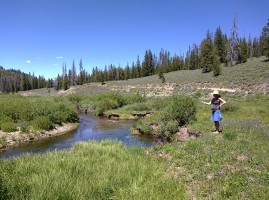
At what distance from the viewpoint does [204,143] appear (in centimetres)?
1185

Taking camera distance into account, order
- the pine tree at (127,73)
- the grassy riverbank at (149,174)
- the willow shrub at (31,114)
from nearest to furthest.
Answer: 1. the grassy riverbank at (149,174)
2. the willow shrub at (31,114)
3. the pine tree at (127,73)

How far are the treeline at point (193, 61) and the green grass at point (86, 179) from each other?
2380 inches

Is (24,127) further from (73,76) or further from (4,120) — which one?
(73,76)

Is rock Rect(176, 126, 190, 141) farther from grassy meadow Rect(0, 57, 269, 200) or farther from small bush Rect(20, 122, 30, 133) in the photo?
small bush Rect(20, 122, 30, 133)

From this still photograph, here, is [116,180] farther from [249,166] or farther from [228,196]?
[249,166]

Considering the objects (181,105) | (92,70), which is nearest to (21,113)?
(181,105)

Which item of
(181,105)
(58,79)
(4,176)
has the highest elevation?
(58,79)

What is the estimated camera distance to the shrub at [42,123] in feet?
70.2

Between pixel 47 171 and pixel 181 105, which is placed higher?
pixel 181 105

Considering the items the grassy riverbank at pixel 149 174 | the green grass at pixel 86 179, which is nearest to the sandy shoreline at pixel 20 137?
the grassy riverbank at pixel 149 174

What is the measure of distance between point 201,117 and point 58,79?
10047cm

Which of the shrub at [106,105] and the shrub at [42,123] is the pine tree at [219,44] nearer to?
the shrub at [106,105]

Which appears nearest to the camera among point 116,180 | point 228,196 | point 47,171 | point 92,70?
point 228,196

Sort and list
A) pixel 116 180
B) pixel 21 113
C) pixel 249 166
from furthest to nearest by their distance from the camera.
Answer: pixel 21 113
pixel 249 166
pixel 116 180
